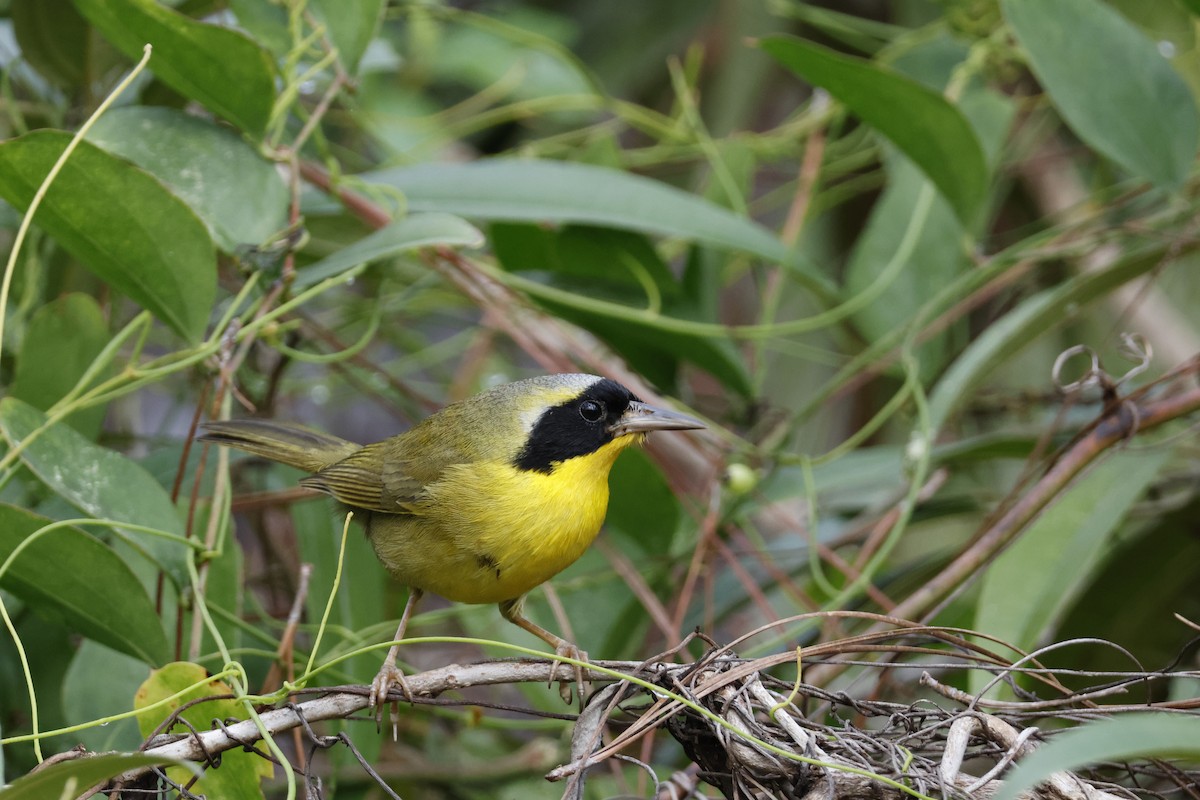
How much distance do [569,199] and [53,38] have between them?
4.40ft

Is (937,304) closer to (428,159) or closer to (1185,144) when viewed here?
(1185,144)

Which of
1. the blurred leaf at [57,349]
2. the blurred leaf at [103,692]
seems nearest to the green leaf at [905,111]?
the blurred leaf at [57,349]

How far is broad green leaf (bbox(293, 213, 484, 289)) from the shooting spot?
2.36 m

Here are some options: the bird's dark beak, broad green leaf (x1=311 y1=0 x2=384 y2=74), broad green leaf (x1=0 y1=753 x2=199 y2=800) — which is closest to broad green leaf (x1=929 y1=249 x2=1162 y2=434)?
the bird's dark beak

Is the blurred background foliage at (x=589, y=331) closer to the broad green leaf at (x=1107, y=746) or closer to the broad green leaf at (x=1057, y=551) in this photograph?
the broad green leaf at (x=1057, y=551)

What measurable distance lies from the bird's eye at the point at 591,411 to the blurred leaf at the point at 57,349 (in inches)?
42.3

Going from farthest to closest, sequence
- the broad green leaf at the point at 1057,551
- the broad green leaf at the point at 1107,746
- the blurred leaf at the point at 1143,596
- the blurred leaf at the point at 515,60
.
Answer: the blurred leaf at the point at 515,60
the blurred leaf at the point at 1143,596
the broad green leaf at the point at 1057,551
the broad green leaf at the point at 1107,746

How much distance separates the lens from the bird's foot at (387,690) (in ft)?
6.42

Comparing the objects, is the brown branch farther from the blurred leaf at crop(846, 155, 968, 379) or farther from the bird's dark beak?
the blurred leaf at crop(846, 155, 968, 379)

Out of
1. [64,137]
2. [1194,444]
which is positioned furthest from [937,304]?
[64,137]

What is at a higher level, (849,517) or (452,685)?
(452,685)

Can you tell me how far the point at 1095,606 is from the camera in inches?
133

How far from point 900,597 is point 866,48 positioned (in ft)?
8.69

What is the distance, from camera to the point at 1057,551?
8.87ft
